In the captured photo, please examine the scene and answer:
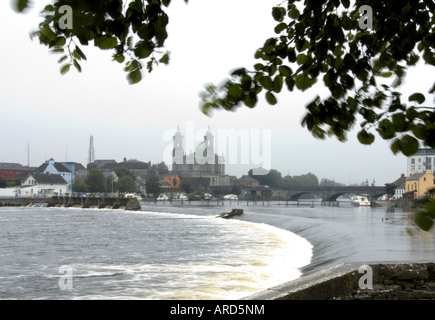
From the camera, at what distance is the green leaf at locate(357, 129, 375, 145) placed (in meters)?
4.39

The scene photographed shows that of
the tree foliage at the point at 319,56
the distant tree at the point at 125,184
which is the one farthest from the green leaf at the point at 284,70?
the distant tree at the point at 125,184

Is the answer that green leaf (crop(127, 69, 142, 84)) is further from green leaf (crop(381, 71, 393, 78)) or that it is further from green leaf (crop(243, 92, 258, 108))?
green leaf (crop(381, 71, 393, 78))

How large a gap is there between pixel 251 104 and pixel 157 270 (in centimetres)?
1839

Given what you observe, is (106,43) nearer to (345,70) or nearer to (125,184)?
(345,70)

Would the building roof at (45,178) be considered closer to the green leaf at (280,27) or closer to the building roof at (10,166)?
the building roof at (10,166)

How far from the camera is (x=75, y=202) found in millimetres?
119125

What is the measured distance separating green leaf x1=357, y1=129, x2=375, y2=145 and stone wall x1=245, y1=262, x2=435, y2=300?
17.0ft

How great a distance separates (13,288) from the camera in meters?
17.8

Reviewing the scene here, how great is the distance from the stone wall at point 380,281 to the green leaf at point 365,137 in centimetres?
519

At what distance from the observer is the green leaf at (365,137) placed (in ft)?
14.4

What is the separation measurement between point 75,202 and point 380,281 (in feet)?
381
